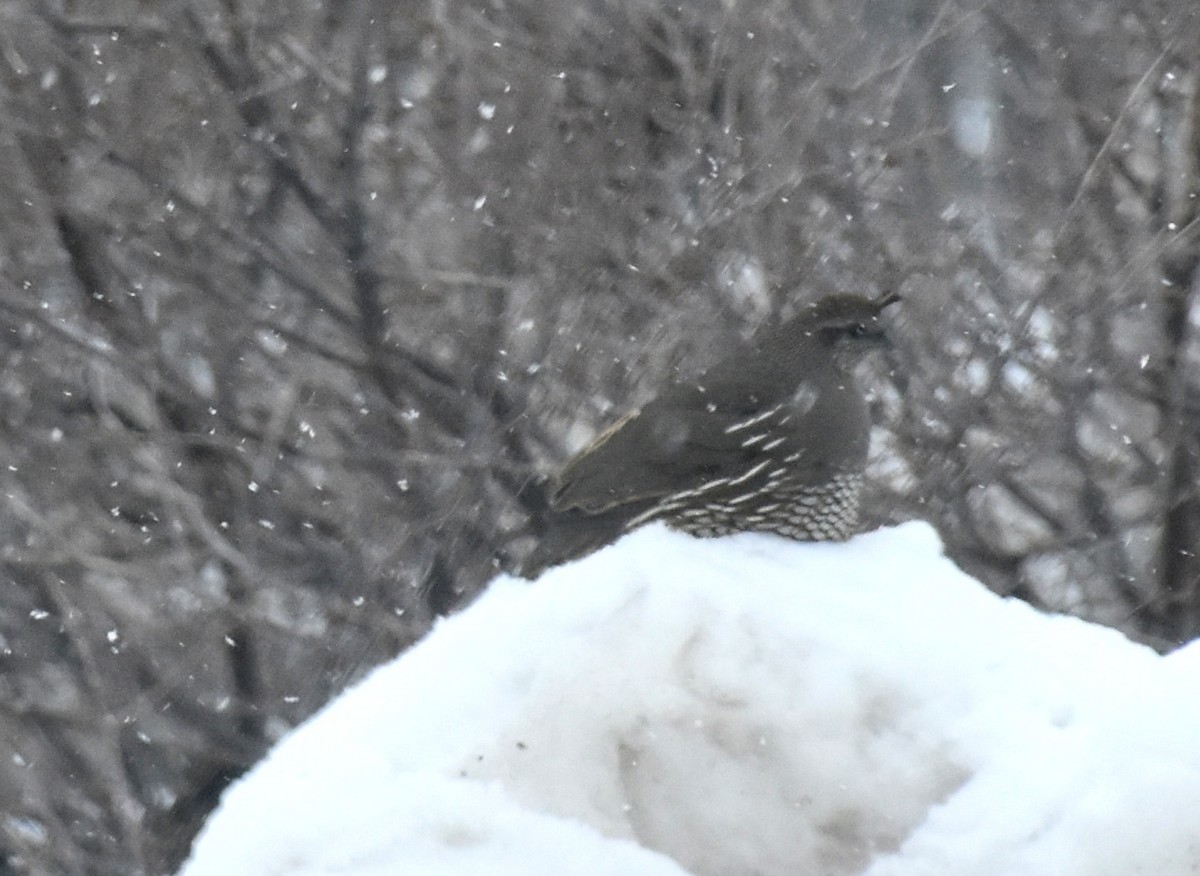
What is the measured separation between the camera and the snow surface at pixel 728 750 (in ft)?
7.90

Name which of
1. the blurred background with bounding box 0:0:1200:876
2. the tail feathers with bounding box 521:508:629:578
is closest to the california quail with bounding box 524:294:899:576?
the tail feathers with bounding box 521:508:629:578

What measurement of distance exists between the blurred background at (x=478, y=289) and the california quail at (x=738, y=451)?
206 cm

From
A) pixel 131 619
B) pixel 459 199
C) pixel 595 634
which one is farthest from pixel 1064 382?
pixel 595 634

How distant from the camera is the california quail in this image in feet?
14.9

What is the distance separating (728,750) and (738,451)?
2.08 meters

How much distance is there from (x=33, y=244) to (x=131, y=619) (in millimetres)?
1707

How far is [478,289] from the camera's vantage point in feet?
24.2

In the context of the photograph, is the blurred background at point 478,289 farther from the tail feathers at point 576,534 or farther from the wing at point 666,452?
the tail feathers at point 576,534

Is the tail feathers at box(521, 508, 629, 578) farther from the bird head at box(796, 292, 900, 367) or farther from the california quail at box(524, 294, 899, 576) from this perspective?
the bird head at box(796, 292, 900, 367)

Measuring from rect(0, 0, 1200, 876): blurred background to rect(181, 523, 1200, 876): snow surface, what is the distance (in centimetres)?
411

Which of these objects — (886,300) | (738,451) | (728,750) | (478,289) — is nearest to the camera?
(728,750)

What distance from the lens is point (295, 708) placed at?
7.73m

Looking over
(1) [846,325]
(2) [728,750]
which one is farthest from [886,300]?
(2) [728,750]

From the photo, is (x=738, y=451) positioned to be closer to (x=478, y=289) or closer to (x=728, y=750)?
(x=728, y=750)
